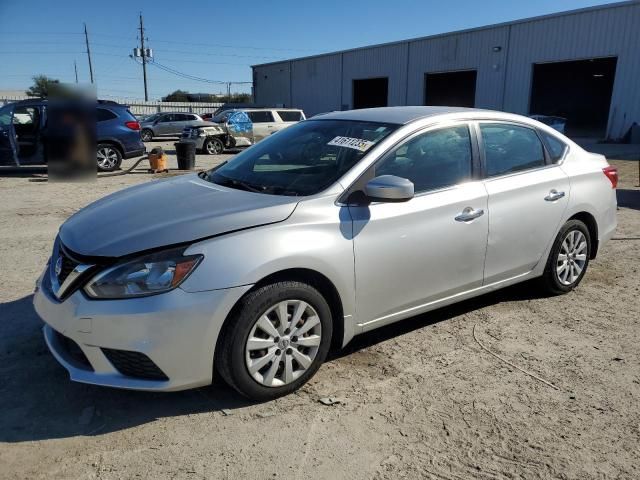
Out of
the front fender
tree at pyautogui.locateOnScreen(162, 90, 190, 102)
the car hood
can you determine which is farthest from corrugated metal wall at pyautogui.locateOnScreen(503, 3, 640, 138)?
tree at pyautogui.locateOnScreen(162, 90, 190, 102)

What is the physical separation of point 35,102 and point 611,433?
12746 mm

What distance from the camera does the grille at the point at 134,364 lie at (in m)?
2.67

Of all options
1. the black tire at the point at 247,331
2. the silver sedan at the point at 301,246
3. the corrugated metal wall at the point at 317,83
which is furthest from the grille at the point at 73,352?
the corrugated metal wall at the point at 317,83

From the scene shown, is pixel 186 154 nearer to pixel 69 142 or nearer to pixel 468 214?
pixel 69 142

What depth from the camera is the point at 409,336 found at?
3.91 meters

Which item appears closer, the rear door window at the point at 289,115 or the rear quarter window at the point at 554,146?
the rear quarter window at the point at 554,146

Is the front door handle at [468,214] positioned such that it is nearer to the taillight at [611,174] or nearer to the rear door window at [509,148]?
the rear door window at [509,148]

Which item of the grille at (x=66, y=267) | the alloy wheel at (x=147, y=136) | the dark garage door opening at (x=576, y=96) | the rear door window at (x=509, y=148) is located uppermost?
the dark garage door opening at (x=576, y=96)

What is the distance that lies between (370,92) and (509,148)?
1514 inches

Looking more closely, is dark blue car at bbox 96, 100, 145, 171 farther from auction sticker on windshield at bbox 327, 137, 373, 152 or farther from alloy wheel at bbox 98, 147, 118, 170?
auction sticker on windshield at bbox 327, 137, 373, 152

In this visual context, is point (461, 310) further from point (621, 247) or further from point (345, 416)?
point (621, 247)

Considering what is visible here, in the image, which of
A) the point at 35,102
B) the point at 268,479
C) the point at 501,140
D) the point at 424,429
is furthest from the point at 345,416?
the point at 35,102

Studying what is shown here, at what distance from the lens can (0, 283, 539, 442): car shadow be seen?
2.78m

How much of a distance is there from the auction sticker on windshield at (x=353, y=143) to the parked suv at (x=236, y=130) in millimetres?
14775
